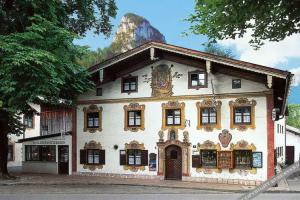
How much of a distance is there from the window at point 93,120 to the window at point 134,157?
3297 millimetres

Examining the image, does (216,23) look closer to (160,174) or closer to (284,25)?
(284,25)

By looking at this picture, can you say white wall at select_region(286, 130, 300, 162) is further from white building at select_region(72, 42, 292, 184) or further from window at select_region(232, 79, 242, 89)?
window at select_region(232, 79, 242, 89)

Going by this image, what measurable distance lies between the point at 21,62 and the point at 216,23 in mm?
13111

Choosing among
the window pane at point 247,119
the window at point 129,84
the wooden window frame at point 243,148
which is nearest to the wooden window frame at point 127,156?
the window at point 129,84

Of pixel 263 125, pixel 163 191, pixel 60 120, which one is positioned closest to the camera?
pixel 163 191

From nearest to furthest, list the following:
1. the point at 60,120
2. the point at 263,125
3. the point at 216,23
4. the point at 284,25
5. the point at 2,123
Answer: the point at 284,25 → the point at 216,23 → the point at 263,125 → the point at 2,123 → the point at 60,120

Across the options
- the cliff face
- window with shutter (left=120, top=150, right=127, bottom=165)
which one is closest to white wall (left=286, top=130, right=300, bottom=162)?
window with shutter (left=120, top=150, right=127, bottom=165)

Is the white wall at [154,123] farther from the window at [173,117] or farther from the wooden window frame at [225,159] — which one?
the window at [173,117]

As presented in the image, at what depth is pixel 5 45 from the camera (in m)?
24.8

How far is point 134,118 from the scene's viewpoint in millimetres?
31281

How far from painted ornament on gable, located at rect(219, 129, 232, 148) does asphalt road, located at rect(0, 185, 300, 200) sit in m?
4.40

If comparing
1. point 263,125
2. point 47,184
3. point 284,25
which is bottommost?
point 47,184

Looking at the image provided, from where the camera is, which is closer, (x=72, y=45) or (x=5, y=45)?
(x=5, y=45)

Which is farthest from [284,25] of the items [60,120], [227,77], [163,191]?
[60,120]
